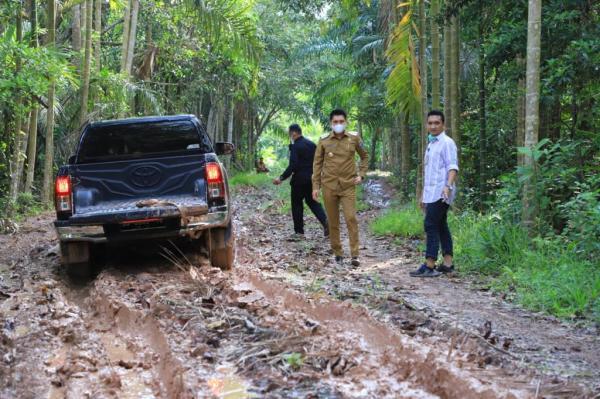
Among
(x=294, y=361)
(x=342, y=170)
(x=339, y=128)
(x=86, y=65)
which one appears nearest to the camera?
(x=294, y=361)

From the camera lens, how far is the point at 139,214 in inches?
287

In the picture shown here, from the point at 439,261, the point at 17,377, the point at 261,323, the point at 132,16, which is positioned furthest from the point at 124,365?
the point at 132,16

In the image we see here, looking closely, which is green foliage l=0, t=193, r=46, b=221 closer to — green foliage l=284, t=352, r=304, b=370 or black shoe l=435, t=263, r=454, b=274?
black shoe l=435, t=263, r=454, b=274

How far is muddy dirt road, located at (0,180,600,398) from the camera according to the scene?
389cm

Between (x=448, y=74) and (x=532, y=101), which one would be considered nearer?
(x=532, y=101)

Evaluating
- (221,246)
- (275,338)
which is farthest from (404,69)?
(275,338)

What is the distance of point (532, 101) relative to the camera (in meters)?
7.80

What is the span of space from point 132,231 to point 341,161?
2812mm

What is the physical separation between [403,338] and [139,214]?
11.9 feet

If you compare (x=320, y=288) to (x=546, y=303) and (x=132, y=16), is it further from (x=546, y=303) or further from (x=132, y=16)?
(x=132, y=16)

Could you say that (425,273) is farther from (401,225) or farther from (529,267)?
(401,225)

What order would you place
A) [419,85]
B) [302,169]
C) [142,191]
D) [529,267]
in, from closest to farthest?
[529,267], [142,191], [302,169], [419,85]

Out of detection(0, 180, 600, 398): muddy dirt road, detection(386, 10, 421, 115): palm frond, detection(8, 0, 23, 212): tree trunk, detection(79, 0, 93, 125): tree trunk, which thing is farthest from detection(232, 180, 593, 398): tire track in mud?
detection(79, 0, 93, 125): tree trunk

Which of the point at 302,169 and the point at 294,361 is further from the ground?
the point at 302,169
